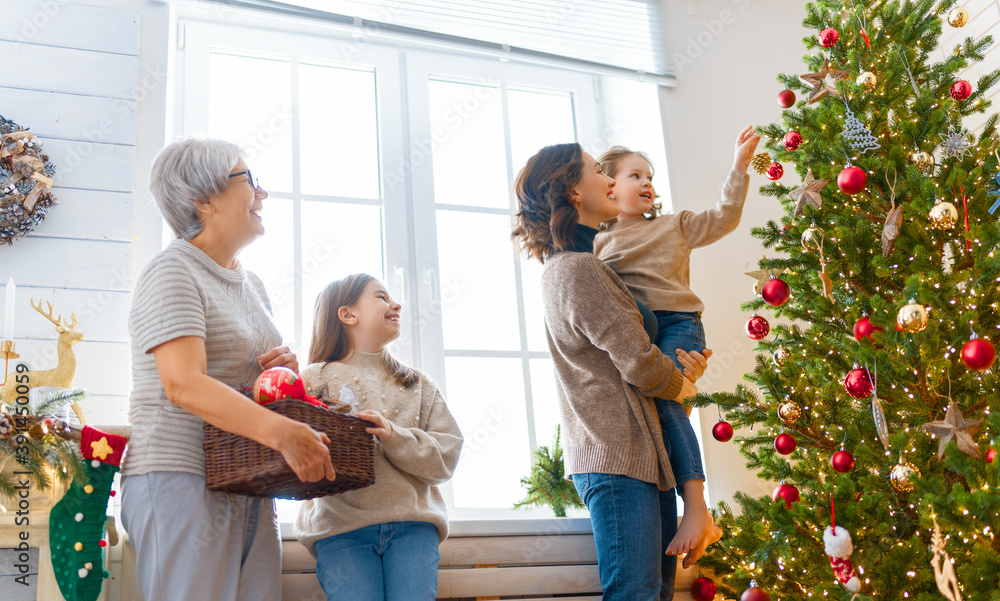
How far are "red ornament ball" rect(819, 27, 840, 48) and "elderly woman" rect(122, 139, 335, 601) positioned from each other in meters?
1.41

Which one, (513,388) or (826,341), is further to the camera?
(513,388)

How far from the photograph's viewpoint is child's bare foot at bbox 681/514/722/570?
6.24 feet

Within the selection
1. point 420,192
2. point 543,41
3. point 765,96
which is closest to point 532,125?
point 543,41

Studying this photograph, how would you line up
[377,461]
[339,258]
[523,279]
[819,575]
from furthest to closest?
[523,279] < [339,258] < [377,461] < [819,575]

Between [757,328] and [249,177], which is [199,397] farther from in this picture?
[757,328]

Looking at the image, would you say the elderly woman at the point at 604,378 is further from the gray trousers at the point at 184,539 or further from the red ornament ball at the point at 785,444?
the gray trousers at the point at 184,539

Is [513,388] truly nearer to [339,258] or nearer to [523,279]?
[523,279]

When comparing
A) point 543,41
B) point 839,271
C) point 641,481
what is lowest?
point 641,481

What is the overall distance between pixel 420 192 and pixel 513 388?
2.48 ft

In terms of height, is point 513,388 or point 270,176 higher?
A: point 270,176

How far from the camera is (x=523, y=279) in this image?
9.87ft

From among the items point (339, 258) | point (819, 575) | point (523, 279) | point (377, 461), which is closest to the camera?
point (819, 575)

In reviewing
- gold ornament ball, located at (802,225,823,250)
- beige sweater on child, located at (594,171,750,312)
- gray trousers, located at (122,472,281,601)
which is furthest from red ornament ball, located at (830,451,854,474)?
gray trousers, located at (122,472,281,601)

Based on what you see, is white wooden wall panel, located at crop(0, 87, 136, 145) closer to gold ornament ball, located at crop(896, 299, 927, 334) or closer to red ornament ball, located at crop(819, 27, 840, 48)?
red ornament ball, located at crop(819, 27, 840, 48)
